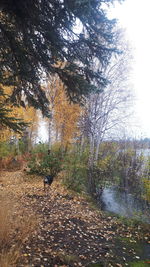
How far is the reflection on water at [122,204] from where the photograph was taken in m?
5.28

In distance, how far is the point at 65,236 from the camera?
3.06 metres

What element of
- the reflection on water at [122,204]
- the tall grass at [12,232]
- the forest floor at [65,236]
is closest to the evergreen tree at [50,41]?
the tall grass at [12,232]

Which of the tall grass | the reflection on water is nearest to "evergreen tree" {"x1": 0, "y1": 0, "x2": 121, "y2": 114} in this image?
the tall grass

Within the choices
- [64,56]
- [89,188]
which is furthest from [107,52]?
[89,188]

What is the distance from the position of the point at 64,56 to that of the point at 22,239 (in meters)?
2.90

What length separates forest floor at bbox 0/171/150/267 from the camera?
2326 millimetres

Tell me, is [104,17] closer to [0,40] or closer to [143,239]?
[0,40]

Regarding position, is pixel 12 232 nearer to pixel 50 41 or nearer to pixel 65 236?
pixel 65 236

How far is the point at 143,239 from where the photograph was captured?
11.8 ft

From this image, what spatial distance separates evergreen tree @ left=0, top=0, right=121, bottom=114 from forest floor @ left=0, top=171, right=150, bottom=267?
2.21 meters

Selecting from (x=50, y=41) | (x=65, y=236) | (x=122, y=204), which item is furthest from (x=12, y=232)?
(x=122, y=204)

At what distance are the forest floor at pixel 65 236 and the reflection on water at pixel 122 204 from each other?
3.25 ft

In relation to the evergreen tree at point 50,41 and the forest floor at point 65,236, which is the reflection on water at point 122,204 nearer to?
the forest floor at point 65,236

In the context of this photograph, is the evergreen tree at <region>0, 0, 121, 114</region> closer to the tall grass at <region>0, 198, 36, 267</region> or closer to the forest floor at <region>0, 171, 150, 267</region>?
the tall grass at <region>0, 198, 36, 267</region>
